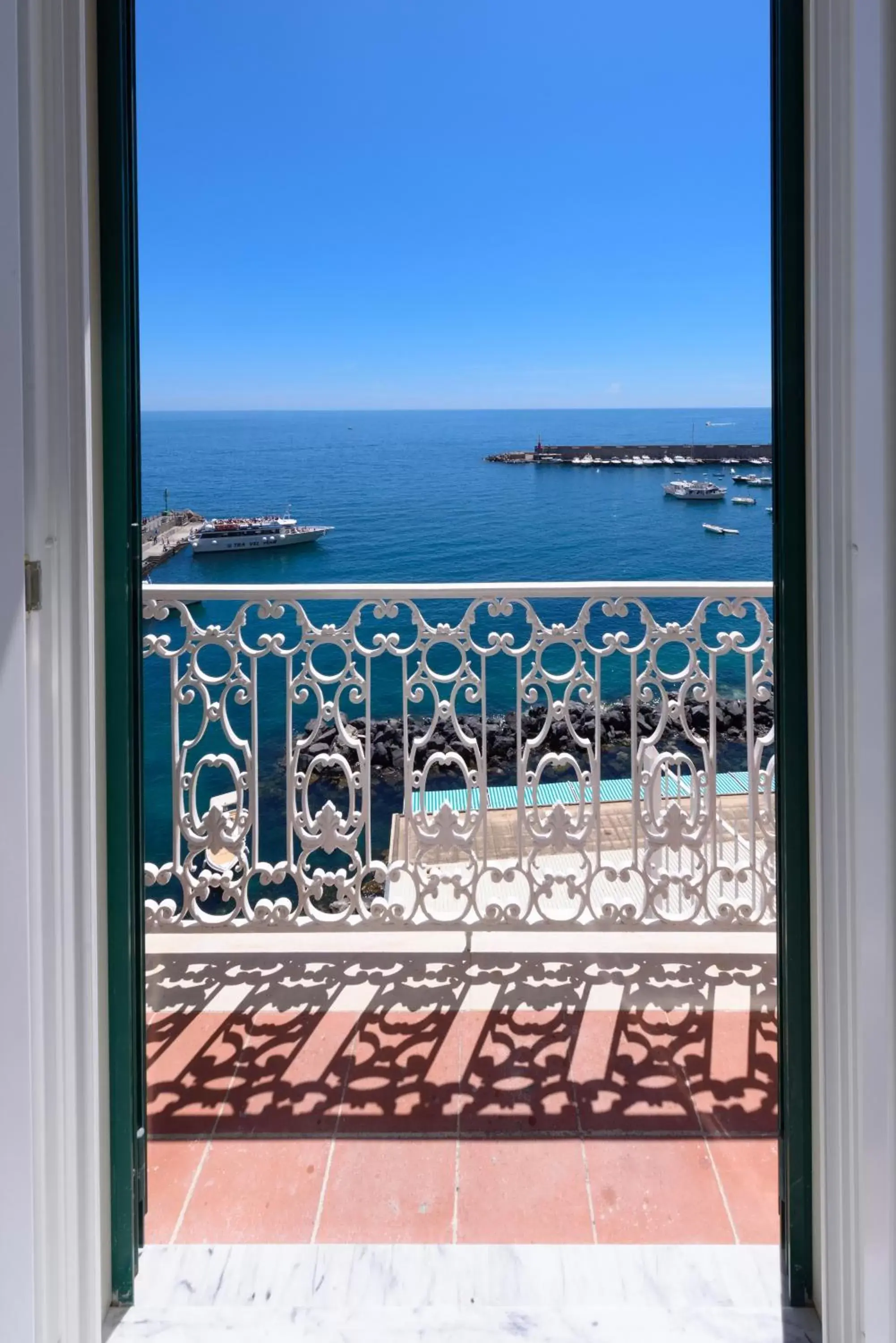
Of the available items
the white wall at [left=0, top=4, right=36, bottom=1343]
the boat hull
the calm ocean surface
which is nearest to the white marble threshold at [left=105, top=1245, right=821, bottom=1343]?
the white wall at [left=0, top=4, right=36, bottom=1343]

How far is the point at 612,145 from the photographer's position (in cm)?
2345

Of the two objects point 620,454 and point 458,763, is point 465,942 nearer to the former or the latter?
point 458,763

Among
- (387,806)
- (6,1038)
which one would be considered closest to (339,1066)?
(6,1038)

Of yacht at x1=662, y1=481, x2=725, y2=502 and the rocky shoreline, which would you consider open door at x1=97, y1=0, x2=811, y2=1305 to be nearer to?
the rocky shoreline

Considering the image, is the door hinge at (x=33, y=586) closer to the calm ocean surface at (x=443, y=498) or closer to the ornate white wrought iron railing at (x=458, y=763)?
the ornate white wrought iron railing at (x=458, y=763)

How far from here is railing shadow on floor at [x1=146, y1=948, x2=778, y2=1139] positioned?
1.79 m

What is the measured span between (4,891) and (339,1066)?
1.21 metres

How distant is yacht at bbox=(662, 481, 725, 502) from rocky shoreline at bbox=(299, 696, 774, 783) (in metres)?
9.38

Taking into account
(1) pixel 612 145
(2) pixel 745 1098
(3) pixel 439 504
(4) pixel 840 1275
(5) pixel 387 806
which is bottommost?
(5) pixel 387 806

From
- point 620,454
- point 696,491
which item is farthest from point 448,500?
point 696,491

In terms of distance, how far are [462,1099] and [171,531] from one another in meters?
17.5

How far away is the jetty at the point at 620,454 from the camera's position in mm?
21078

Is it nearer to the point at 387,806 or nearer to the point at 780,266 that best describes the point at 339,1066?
the point at 780,266

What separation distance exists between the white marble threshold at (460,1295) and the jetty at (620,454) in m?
20.0
